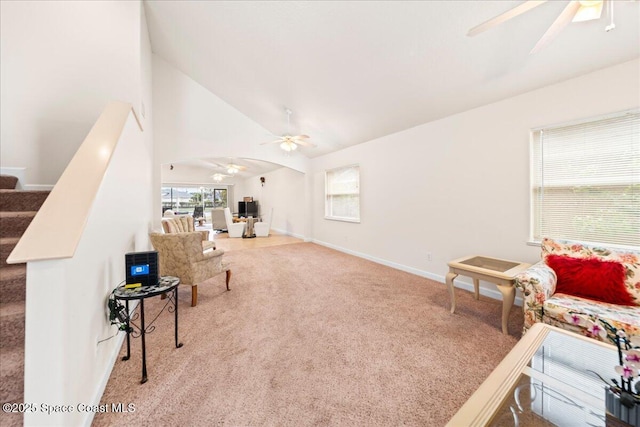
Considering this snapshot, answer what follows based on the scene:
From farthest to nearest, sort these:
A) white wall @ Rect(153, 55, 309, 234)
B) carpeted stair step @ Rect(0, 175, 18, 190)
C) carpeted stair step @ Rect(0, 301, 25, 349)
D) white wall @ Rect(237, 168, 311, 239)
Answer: white wall @ Rect(237, 168, 311, 239) → white wall @ Rect(153, 55, 309, 234) → carpeted stair step @ Rect(0, 175, 18, 190) → carpeted stair step @ Rect(0, 301, 25, 349)

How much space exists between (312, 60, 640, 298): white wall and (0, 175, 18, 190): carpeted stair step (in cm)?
499

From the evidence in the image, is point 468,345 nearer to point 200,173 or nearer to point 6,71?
Result: point 6,71

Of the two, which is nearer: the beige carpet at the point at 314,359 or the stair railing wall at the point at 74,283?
the stair railing wall at the point at 74,283

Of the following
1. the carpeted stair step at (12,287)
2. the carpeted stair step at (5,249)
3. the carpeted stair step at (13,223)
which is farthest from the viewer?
the carpeted stair step at (13,223)

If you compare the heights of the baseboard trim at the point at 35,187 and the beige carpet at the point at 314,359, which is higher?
the baseboard trim at the point at 35,187

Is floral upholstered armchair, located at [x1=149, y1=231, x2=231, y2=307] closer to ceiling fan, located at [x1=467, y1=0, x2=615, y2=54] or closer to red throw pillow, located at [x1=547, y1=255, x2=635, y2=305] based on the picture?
ceiling fan, located at [x1=467, y1=0, x2=615, y2=54]

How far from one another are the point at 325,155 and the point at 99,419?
587cm

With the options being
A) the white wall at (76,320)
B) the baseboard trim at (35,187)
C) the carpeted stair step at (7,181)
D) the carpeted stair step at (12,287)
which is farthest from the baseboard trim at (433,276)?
the carpeted stair step at (7,181)

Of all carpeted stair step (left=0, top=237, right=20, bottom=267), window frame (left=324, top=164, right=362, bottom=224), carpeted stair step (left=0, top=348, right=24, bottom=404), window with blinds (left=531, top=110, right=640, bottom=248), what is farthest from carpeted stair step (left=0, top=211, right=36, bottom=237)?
window with blinds (left=531, top=110, right=640, bottom=248)

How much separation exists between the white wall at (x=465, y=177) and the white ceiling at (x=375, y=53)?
176 mm

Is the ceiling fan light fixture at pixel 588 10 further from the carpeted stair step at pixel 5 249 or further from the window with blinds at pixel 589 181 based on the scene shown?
the carpeted stair step at pixel 5 249

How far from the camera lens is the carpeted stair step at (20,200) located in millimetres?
2094

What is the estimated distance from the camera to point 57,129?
308 cm

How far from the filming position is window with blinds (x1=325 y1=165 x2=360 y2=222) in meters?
5.46
